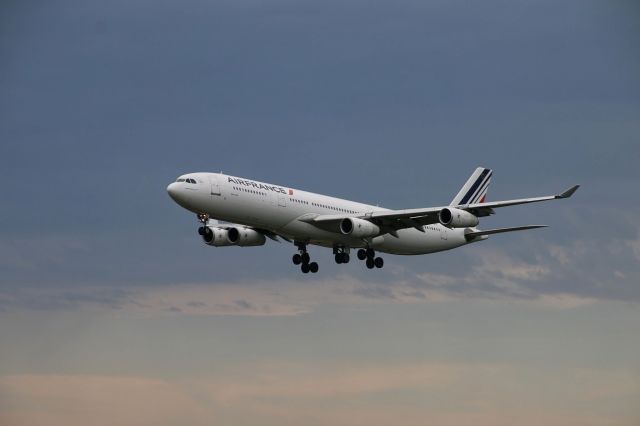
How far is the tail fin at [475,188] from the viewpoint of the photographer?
11512 centimetres

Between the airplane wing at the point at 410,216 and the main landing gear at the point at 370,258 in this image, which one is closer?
the airplane wing at the point at 410,216

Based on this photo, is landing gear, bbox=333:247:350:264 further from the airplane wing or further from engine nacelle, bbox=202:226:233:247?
engine nacelle, bbox=202:226:233:247

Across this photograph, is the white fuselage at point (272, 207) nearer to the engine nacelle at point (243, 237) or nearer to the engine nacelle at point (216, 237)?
the engine nacelle at point (243, 237)

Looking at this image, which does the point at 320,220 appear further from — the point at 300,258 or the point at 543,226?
the point at 543,226

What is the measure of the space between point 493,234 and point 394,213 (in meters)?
12.7

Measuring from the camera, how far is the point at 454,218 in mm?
93875

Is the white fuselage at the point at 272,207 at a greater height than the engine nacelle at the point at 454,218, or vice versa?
the white fuselage at the point at 272,207

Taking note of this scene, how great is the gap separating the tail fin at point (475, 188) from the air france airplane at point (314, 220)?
649 centimetres

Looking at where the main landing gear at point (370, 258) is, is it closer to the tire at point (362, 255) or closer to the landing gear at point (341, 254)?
the tire at point (362, 255)

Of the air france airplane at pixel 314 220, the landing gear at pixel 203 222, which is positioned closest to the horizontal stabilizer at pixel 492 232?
the air france airplane at pixel 314 220

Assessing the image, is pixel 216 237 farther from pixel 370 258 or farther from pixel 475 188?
pixel 475 188

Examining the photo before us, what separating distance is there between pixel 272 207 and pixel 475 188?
28.4 m

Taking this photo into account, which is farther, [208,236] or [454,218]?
[208,236]

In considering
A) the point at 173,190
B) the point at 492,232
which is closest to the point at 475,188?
the point at 492,232
